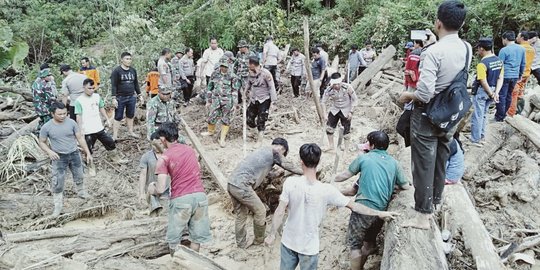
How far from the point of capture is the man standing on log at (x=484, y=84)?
6.59m

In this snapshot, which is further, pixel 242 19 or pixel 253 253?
pixel 242 19

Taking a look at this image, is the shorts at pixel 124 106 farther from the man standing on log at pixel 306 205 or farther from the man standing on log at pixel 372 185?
the man standing on log at pixel 306 205

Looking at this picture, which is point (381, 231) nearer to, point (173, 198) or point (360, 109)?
point (173, 198)

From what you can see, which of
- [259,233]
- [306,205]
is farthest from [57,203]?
[306,205]

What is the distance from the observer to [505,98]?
7.43 metres

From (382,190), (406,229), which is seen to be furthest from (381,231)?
(406,229)

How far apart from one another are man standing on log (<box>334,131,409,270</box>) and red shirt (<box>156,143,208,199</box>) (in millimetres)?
1617

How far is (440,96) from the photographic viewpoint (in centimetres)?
339

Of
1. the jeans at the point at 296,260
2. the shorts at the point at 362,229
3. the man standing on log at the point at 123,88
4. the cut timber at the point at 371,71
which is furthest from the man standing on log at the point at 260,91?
the cut timber at the point at 371,71

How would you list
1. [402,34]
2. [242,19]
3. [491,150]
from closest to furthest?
[491,150], [402,34], [242,19]

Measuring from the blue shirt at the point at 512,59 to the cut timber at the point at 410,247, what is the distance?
14.4 feet

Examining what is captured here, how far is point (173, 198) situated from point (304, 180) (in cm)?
171

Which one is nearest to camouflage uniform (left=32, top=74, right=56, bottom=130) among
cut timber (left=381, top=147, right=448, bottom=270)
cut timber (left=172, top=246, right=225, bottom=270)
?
cut timber (left=172, top=246, right=225, bottom=270)

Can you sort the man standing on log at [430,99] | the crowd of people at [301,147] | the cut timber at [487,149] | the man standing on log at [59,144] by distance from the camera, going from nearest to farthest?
the man standing on log at [430,99] < the crowd of people at [301,147] < the man standing on log at [59,144] < the cut timber at [487,149]
